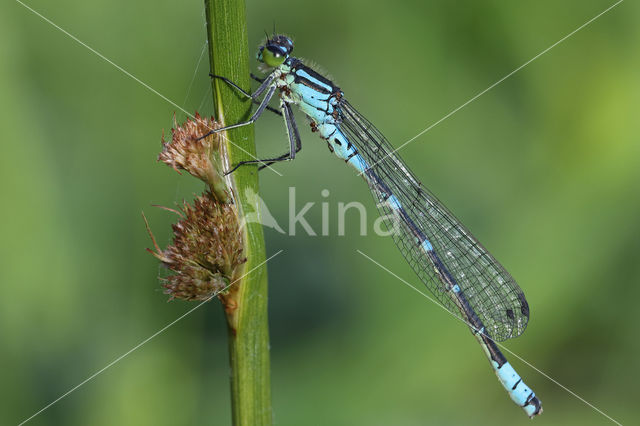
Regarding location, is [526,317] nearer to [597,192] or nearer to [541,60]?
[597,192]

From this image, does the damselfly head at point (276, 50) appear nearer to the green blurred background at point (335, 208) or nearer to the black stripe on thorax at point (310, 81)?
the black stripe on thorax at point (310, 81)

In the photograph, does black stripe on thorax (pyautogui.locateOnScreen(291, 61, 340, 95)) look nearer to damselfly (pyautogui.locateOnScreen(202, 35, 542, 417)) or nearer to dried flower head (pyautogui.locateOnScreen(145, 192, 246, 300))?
damselfly (pyautogui.locateOnScreen(202, 35, 542, 417))

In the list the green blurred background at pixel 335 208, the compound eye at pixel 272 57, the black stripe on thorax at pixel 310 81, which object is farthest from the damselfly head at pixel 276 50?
the green blurred background at pixel 335 208

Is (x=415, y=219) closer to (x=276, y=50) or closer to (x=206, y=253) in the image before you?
(x=276, y=50)

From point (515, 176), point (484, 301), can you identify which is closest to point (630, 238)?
point (515, 176)

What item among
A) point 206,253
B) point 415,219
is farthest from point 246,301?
point 415,219

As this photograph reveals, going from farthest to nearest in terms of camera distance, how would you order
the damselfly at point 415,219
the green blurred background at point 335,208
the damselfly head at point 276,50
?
the damselfly at point 415,219 < the damselfly head at point 276,50 < the green blurred background at point 335,208
